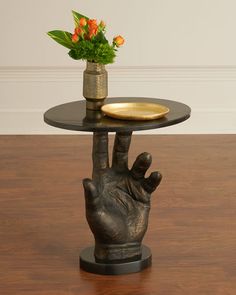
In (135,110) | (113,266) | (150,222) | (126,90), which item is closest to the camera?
(113,266)

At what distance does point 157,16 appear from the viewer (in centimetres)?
663

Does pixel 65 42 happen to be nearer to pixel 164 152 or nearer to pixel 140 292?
pixel 140 292

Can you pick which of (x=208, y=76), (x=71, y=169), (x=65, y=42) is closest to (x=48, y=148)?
(x=71, y=169)

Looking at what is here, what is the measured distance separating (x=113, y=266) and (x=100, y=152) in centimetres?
38

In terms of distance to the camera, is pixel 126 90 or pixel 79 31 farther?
pixel 126 90

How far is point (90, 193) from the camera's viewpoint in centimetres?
303

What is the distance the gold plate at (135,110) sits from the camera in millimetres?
2998

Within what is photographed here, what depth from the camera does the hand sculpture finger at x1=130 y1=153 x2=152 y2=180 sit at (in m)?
3.12

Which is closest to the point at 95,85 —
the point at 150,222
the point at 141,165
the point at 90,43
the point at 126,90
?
the point at 90,43

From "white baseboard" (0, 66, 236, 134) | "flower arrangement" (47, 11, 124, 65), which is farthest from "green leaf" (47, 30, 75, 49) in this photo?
"white baseboard" (0, 66, 236, 134)

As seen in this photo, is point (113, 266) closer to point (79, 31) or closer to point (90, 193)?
point (90, 193)

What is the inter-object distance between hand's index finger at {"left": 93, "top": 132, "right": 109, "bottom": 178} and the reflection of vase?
5.1 inches

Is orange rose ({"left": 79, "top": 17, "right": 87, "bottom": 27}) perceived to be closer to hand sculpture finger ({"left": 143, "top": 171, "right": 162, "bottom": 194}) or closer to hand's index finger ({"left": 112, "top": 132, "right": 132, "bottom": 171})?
hand's index finger ({"left": 112, "top": 132, "right": 132, "bottom": 171})

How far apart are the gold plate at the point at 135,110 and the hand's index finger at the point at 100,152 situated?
0.08 meters
